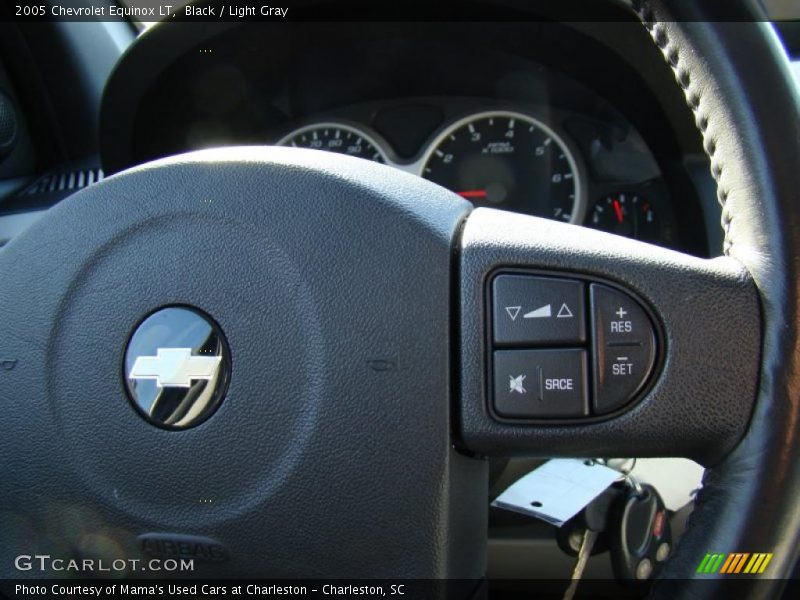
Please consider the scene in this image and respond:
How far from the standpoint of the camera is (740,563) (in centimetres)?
75

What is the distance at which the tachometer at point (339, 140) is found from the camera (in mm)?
2152

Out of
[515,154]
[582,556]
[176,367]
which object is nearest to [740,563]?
[582,556]

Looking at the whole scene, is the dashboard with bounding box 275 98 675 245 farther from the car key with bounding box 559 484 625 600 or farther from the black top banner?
the car key with bounding box 559 484 625 600

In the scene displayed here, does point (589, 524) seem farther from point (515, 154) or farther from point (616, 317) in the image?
point (515, 154)

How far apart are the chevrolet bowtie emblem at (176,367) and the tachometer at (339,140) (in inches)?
51.6

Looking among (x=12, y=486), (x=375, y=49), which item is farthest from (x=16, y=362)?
(x=375, y=49)

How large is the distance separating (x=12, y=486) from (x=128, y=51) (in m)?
1.05

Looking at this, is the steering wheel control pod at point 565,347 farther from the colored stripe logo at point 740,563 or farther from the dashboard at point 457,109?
the dashboard at point 457,109

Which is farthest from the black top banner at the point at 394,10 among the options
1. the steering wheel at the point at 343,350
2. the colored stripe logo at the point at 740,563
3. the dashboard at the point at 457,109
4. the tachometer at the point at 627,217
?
the colored stripe logo at the point at 740,563

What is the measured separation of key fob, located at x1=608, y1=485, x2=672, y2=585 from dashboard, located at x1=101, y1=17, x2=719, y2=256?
0.72m

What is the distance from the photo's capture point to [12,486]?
960 mm

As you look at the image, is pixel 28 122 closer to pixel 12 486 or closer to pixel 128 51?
pixel 128 51

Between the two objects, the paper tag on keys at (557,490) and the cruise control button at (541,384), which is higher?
the cruise control button at (541,384)

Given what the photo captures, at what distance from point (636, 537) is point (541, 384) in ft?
1.38
